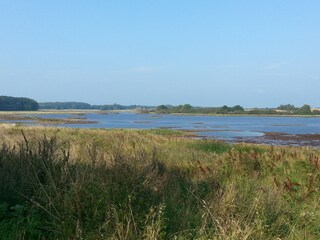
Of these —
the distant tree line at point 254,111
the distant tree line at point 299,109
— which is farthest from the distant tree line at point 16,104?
the distant tree line at point 299,109

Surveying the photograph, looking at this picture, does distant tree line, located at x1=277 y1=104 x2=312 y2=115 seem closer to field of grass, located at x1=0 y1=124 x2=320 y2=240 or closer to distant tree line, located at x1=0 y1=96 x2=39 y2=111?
distant tree line, located at x1=0 y1=96 x2=39 y2=111

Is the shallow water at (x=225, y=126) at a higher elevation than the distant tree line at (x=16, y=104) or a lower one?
lower

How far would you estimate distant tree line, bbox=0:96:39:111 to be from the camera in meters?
168

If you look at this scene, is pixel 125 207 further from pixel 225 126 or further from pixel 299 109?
pixel 299 109

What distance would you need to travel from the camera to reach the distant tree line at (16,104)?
168100mm

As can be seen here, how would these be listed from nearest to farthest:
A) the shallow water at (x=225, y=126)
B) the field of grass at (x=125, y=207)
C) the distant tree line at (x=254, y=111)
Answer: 1. the field of grass at (x=125, y=207)
2. the shallow water at (x=225, y=126)
3. the distant tree line at (x=254, y=111)

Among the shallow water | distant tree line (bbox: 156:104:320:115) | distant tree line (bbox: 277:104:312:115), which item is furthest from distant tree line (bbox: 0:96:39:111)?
distant tree line (bbox: 277:104:312:115)

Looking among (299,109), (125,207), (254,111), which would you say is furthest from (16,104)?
(125,207)

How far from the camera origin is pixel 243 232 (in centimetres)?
413

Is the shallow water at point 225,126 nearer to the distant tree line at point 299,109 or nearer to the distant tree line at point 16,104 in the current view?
the distant tree line at point 299,109

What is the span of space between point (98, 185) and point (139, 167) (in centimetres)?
115

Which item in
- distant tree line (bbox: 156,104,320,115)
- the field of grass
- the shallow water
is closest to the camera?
the field of grass

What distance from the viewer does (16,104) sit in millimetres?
171625

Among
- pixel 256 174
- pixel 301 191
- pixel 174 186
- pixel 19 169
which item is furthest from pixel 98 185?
pixel 256 174
